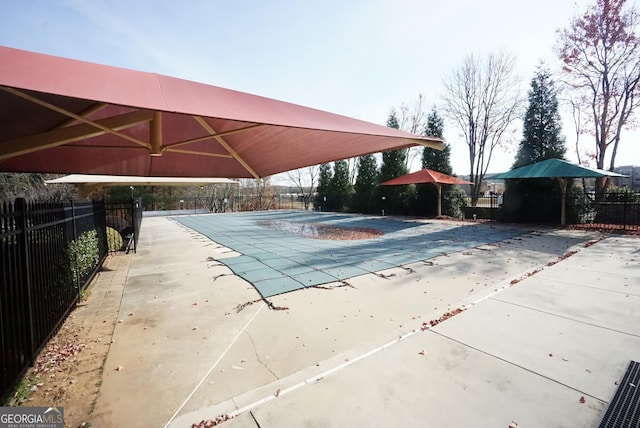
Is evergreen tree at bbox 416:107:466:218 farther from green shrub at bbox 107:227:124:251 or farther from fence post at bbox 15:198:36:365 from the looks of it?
fence post at bbox 15:198:36:365

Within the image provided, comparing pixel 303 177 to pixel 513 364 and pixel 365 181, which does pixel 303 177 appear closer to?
pixel 365 181

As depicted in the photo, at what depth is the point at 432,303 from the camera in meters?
4.21

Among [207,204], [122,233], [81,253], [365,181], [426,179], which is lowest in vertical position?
[122,233]

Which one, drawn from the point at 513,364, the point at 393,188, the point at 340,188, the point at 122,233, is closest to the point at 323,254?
the point at 513,364

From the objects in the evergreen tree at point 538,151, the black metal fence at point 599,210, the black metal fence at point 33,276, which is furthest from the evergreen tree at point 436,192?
the black metal fence at point 33,276

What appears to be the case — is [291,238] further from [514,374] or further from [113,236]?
[514,374]

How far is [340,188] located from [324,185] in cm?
191

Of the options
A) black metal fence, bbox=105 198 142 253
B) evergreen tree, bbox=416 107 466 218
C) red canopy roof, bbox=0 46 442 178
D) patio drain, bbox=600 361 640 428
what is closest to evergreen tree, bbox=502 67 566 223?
evergreen tree, bbox=416 107 466 218

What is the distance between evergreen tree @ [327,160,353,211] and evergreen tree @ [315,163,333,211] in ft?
2.16

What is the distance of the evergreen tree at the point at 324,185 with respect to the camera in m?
25.5

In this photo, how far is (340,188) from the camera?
81.4 ft

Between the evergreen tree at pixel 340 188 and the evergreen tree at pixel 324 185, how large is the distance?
657mm

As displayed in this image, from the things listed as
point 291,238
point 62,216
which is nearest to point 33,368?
point 62,216

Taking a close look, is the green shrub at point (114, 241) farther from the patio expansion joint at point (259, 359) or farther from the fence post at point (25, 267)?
the patio expansion joint at point (259, 359)
